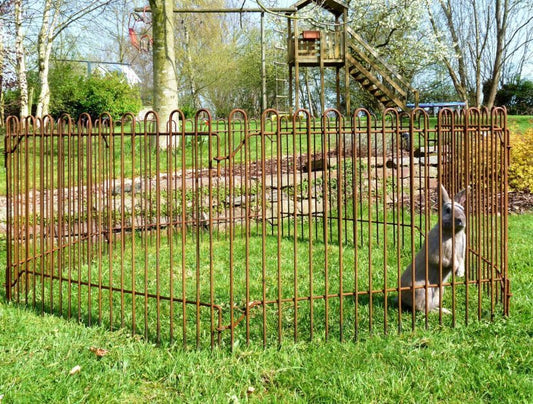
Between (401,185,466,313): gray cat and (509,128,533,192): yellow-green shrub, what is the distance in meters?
7.71

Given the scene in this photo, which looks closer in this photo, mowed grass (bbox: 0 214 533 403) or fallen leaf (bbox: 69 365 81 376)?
mowed grass (bbox: 0 214 533 403)

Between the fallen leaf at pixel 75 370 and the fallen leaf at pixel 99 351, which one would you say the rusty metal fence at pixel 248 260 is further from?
the fallen leaf at pixel 75 370

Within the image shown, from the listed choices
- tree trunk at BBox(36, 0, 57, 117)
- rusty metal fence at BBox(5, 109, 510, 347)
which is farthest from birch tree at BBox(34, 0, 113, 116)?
rusty metal fence at BBox(5, 109, 510, 347)

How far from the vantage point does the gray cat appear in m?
4.55

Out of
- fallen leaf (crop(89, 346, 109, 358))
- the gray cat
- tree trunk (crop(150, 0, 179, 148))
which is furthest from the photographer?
tree trunk (crop(150, 0, 179, 148))

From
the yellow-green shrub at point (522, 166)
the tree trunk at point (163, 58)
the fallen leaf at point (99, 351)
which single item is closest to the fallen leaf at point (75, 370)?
the fallen leaf at point (99, 351)

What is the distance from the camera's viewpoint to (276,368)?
3.81m

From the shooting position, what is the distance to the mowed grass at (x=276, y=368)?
345cm

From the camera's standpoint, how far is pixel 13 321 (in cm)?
461

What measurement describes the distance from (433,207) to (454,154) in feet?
20.2

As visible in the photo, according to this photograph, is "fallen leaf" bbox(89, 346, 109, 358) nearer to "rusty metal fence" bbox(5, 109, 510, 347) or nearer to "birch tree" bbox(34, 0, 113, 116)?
"rusty metal fence" bbox(5, 109, 510, 347)

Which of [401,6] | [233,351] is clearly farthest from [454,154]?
[401,6]

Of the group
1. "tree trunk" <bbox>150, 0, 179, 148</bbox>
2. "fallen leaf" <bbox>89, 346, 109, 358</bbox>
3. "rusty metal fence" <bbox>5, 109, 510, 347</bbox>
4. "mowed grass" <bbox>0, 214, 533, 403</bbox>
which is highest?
"tree trunk" <bbox>150, 0, 179, 148</bbox>

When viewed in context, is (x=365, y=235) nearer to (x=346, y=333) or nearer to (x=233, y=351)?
(x=346, y=333)
